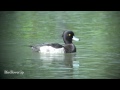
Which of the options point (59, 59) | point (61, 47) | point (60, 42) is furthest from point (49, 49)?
point (60, 42)

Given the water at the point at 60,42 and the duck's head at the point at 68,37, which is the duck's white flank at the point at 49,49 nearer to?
the water at the point at 60,42

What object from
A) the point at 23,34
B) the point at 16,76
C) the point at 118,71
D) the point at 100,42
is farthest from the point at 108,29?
the point at 16,76

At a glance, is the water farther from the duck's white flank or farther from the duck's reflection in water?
the duck's white flank

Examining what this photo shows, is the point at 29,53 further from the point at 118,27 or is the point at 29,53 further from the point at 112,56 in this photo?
the point at 118,27

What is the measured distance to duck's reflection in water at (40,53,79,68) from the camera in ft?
36.4

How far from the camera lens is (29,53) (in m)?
12.1

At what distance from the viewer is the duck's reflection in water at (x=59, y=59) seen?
36.4 feet

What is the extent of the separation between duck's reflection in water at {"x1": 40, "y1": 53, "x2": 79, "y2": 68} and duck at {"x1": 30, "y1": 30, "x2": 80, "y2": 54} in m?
0.15

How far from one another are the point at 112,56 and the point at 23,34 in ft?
10.5

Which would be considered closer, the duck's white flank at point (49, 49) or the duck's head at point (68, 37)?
the duck's white flank at point (49, 49)

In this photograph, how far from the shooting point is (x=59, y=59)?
11602 millimetres

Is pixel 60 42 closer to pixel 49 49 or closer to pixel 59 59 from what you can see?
pixel 49 49

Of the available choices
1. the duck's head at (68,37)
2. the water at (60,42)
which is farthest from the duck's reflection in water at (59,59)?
the duck's head at (68,37)
